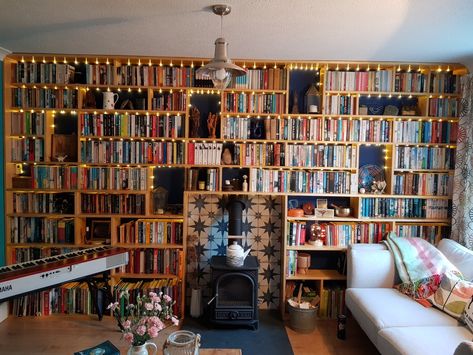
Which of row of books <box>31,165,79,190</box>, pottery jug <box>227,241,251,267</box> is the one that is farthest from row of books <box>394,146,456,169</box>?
row of books <box>31,165,79,190</box>

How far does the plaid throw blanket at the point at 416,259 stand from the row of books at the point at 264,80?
1845 millimetres

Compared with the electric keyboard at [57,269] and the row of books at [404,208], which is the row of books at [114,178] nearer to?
the electric keyboard at [57,269]

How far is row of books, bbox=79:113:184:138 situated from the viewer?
3.32 metres

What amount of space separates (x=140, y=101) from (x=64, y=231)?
1.50 m

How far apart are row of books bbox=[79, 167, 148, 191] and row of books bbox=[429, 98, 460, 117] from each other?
2913 mm

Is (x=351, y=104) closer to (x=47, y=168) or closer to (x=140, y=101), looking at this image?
(x=140, y=101)

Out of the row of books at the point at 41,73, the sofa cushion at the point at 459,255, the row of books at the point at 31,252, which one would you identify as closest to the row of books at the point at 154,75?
the row of books at the point at 41,73

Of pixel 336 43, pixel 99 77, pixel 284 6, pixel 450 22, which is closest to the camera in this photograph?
pixel 284 6

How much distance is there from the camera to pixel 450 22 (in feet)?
7.63

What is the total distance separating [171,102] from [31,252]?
205 cm

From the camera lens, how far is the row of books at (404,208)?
11.1 feet

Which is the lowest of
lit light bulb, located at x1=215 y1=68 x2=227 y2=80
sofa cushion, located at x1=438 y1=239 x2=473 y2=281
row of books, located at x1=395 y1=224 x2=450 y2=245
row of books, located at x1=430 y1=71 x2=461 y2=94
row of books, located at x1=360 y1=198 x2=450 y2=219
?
sofa cushion, located at x1=438 y1=239 x2=473 y2=281

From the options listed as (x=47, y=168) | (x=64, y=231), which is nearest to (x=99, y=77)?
(x=47, y=168)

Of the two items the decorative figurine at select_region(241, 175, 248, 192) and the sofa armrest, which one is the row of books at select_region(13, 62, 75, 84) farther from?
the sofa armrest
